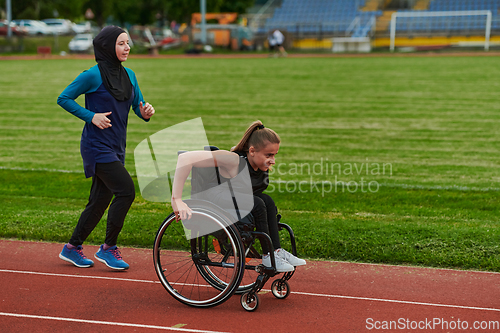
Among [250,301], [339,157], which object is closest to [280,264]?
[250,301]

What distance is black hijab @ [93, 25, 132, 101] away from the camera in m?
4.46

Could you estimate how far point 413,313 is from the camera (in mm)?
3965

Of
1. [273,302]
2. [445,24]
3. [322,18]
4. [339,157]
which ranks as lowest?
[339,157]

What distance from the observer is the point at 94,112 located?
4547 mm

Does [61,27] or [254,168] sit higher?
[61,27]

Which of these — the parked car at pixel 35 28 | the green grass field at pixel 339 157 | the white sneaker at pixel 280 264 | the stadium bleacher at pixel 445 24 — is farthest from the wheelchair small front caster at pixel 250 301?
the parked car at pixel 35 28

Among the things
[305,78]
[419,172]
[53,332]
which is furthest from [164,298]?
[305,78]

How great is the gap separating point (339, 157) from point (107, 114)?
5764 mm

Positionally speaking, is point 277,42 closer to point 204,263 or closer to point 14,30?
point 14,30

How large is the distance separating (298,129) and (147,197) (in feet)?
19.3

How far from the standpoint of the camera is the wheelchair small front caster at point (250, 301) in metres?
3.98

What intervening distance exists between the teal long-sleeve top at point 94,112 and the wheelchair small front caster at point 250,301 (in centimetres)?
156

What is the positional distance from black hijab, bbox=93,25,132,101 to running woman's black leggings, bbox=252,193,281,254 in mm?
1471

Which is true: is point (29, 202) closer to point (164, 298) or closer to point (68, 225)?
point (68, 225)
